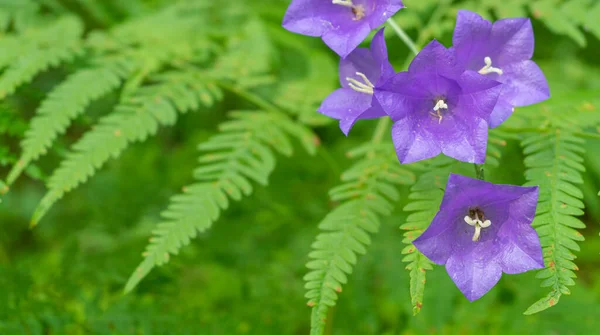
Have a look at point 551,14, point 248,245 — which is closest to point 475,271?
point 551,14

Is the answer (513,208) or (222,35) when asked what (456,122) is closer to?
(513,208)

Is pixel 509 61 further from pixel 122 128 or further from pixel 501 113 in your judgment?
pixel 122 128

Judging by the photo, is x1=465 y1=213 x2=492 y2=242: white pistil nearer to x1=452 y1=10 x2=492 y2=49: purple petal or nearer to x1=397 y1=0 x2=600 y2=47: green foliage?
x1=452 y1=10 x2=492 y2=49: purple petal

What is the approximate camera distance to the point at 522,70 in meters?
2.11

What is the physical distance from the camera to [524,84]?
2109mm

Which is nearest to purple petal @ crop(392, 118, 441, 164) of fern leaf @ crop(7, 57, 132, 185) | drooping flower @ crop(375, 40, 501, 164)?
drooping flower @ crop(375, 40, 501, 164)

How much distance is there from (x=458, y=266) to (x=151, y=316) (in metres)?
1.87

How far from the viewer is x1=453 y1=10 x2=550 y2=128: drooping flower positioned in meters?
2.00

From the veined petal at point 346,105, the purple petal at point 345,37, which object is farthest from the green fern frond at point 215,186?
the purple petal at point 345,37

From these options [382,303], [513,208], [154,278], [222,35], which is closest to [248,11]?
[222,35]

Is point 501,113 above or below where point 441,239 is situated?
above

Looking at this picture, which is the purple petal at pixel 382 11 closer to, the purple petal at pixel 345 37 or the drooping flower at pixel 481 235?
the purple petal at pixel 345 37

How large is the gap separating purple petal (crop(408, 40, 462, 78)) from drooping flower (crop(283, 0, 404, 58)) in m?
0.23

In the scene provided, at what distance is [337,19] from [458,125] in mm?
620
